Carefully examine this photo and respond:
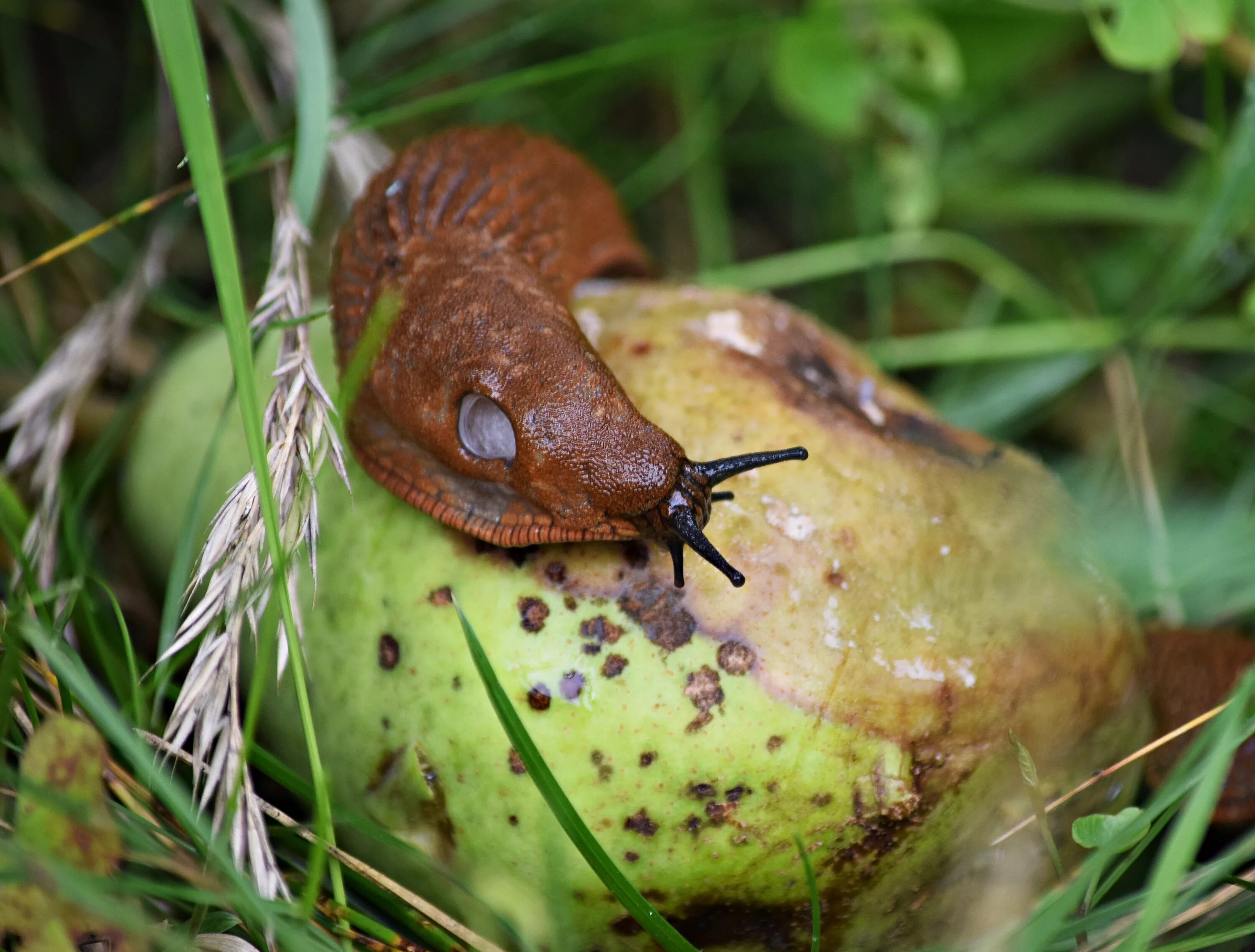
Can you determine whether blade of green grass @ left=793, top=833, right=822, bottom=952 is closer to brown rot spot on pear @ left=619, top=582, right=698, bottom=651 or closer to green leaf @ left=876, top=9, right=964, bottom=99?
brown rot spot on pear @ left=619, top=582, right=698, bottom=651

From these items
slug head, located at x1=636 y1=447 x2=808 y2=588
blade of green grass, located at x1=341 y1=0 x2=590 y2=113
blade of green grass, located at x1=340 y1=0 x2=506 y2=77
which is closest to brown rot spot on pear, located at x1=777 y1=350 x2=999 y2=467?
slug head, located at x1=636 y1=447 x2=808 y2=588

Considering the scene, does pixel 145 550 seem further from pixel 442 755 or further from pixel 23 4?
pixel 23 4

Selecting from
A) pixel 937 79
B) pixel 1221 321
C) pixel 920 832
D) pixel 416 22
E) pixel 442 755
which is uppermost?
pixel 416 22

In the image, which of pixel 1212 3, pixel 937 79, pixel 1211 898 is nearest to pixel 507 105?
pixel 937 79

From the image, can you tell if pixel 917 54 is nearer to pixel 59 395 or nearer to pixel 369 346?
pixel 369 346

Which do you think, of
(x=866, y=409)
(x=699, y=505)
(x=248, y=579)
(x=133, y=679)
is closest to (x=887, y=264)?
(x=866, y=409)
